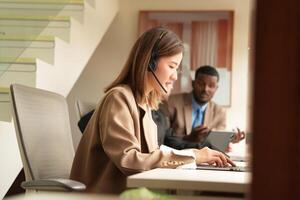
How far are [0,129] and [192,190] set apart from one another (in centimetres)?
186

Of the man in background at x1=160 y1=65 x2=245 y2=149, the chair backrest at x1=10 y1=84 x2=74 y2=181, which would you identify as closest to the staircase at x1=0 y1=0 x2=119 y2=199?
the chair backrest at x1=10 y1=84 x2=74 y2=181

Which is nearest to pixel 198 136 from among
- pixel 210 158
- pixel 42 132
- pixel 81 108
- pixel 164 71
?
pixel 81 108

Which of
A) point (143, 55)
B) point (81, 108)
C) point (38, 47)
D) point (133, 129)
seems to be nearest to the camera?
point (133, 129)

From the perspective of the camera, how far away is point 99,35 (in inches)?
193

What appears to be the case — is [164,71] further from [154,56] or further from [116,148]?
[116,148]

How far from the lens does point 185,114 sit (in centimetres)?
494

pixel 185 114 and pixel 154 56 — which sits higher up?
pixel 154 56

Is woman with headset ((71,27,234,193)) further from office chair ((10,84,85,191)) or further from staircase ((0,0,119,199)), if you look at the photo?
staircase ((0,0,119,199))

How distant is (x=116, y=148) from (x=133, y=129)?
15 centimetres

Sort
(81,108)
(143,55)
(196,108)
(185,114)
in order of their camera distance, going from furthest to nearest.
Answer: (196,108) → (185,114) → (81,108) → (143,55)

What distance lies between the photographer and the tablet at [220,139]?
135 inches

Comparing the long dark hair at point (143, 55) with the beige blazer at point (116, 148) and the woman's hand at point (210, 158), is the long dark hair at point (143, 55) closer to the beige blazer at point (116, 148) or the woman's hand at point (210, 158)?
the beige blazer at point (116, 148)

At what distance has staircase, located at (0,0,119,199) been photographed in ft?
10.4

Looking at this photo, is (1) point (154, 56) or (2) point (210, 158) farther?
(1) point (154, 56)
